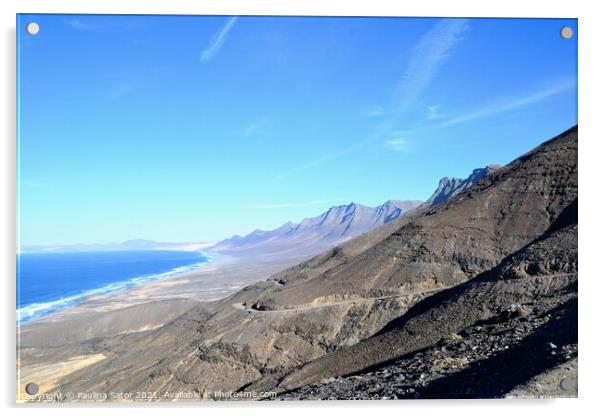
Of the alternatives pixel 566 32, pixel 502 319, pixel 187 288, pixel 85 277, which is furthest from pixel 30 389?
pixel 85 277

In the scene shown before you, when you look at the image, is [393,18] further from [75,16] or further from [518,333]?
[518,333]

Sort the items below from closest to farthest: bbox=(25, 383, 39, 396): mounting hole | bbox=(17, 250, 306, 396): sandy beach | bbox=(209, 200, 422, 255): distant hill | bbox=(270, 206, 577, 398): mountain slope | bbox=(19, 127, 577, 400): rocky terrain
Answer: bbox=(25, 383, 39, 396): mounting hole → bbox=(270, 206, 577, 398): mountain slope → bbox=(19, 127, 577, 400): rocky terrain → bbox=(17, 250, 306, 396): sandy beach → bbox=(209, 200, 422, 255): distant hill

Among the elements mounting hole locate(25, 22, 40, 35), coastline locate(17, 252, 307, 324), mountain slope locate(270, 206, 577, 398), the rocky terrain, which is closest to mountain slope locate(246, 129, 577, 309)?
the rocky terrain

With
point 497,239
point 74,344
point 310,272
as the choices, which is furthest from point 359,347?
point 74,344

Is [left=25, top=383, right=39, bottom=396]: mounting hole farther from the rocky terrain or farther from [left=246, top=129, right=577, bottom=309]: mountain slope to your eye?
[left=246, top=129, right=577, bottom=309]: mountain slope

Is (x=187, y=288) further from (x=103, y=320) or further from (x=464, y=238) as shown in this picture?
(x=464, y=238)

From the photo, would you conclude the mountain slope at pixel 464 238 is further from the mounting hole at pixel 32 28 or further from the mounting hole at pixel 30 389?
the mounting hole at pixel 32 28

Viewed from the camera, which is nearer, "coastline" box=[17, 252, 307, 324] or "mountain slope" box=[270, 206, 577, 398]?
"mountain slope" box=[270, 206, 577, 398]
